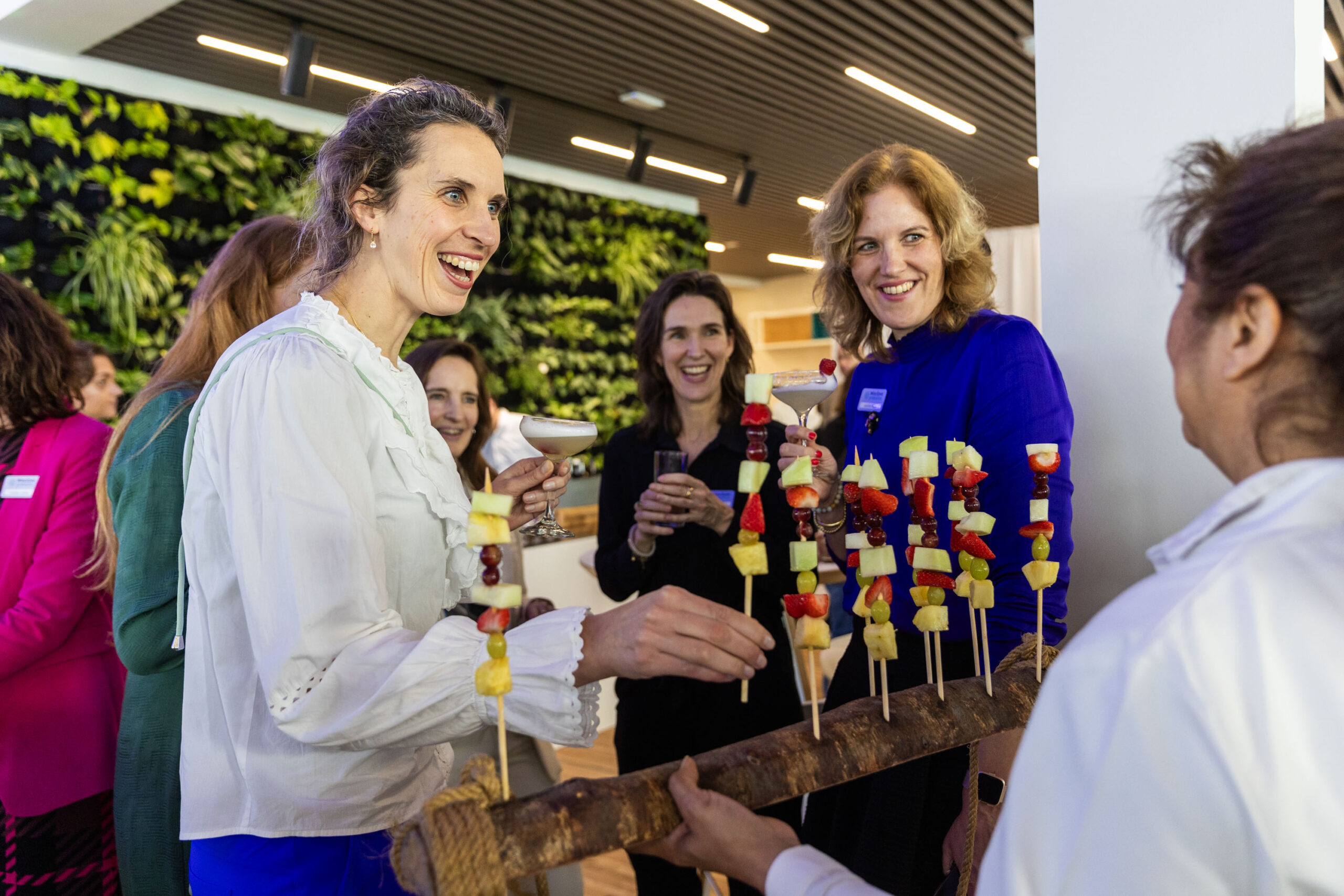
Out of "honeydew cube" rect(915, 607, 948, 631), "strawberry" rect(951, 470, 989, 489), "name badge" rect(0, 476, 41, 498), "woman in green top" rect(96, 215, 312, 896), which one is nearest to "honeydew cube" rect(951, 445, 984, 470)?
"strawberry" rect(951, 470, 989, 489)

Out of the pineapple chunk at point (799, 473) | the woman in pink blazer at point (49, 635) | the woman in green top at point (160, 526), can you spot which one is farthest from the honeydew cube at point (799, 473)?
the woman in pink blazer at point (49, 635)

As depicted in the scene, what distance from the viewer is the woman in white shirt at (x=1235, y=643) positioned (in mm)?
641

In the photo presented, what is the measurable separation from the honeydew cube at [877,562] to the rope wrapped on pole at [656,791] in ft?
0.59

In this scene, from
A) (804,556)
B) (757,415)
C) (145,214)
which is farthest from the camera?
(145,214)

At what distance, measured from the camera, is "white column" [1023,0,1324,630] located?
1.68 m

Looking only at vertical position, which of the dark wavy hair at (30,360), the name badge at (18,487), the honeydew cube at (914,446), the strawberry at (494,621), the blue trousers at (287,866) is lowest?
the blue trousers at (287,866)

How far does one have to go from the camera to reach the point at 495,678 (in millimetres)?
966

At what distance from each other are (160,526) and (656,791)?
1.06 meters

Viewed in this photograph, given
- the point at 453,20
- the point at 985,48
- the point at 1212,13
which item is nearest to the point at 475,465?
the point at 1212,13

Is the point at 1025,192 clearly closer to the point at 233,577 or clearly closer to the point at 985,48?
the point at 985,48

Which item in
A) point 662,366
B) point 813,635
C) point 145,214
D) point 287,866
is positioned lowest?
point 287,866

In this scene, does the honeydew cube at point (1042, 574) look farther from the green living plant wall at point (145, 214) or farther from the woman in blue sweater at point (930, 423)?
the green living plant wall at point (145, 214)

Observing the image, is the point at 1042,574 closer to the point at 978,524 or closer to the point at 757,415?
the point at 978,524

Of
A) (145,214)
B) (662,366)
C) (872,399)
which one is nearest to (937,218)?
(872,399)
